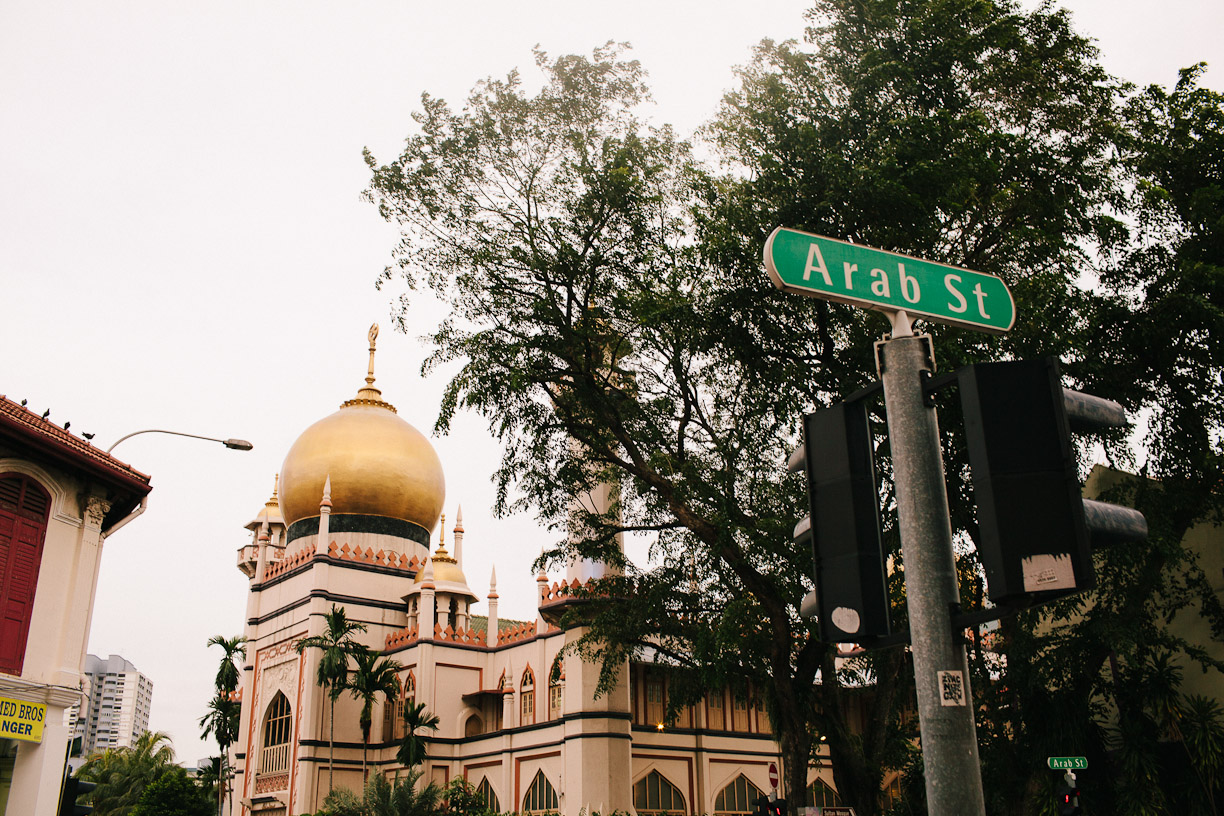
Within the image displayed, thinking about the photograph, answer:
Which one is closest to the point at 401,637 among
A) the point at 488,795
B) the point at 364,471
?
the point at 488,795

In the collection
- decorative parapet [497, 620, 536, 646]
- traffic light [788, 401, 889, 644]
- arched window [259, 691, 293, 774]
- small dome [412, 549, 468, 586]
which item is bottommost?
traffic light [788, 401, 889, 644]

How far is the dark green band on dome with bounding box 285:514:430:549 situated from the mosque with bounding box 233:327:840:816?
0.20 feet

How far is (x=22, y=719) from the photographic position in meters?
16.2

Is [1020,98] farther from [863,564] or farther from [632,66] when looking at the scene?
[863,564]

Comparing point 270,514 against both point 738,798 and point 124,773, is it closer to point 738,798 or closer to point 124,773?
point 124,773

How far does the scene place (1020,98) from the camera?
18.1 meters

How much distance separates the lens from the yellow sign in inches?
624

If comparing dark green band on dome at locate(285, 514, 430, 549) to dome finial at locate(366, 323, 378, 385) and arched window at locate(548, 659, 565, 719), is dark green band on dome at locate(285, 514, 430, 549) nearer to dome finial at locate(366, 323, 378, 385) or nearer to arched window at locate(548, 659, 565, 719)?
dome finial at locate(366, 323, 378, 385)

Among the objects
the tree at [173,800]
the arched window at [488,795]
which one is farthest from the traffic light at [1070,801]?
the tree at [173,800]

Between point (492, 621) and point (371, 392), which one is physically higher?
point (371, 392)

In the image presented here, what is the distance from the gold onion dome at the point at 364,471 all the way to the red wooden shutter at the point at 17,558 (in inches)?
891

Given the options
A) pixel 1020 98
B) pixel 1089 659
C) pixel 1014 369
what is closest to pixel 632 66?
Answer: pixel 1020 98

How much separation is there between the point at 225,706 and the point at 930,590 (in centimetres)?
4431

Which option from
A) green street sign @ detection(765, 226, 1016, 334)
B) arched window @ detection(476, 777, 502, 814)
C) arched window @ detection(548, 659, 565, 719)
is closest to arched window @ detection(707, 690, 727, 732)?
arched window @ detection(548, 659, 565, 719)
